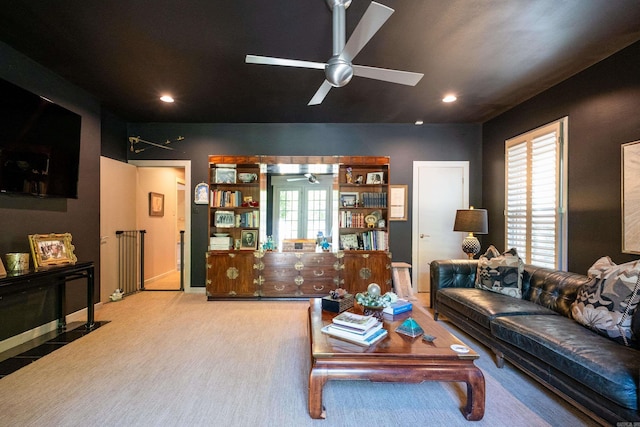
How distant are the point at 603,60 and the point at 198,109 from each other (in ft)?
15.2

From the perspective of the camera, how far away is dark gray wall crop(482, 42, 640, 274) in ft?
8.52

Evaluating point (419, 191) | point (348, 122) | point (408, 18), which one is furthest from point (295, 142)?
point (408, 18)

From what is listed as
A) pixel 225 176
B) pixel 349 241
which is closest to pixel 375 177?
pixel 349 241

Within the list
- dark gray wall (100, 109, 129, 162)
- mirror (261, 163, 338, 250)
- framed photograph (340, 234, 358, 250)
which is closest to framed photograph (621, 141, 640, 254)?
framed photograph (340, 234, 358, 250)

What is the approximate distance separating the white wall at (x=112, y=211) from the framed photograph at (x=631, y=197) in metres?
5.83

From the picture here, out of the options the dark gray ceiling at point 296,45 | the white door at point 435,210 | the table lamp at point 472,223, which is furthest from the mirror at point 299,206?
the table lamp at point 472,223

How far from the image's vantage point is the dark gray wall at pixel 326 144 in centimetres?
479

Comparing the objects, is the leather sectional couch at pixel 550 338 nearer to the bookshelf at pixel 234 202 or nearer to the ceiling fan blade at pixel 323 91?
the ceiling fan blade at pixel 323 91

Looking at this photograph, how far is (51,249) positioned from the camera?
3.05 meters

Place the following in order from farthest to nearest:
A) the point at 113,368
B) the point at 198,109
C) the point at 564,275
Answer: the point at 198,109 → the point at 564,275 → the point at 113,368

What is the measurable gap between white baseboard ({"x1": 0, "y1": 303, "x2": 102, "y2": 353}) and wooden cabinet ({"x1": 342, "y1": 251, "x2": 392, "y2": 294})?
334cm

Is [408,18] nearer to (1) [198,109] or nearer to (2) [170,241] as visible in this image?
(1) [198,109]

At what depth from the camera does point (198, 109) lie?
4.14 metres

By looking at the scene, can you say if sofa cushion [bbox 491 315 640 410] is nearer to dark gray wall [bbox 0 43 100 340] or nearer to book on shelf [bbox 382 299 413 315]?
book on shelf [bbox 382 299 413 315]
